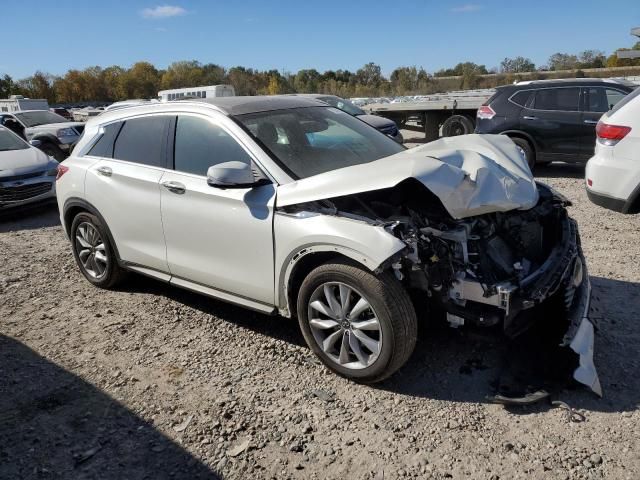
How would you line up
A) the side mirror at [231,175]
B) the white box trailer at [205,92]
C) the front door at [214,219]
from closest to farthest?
the side mirror at [231,175] → the front door at [214,219] → the white box trailer at [205,92]

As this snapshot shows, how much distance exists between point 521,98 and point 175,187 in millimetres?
7804

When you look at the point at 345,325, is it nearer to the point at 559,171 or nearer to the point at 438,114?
the point at 559,171

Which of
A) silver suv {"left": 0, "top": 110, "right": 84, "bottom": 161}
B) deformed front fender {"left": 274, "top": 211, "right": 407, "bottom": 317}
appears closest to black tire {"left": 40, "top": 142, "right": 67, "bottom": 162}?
silver suv {"left": 0, "top": 110, "right": 84, "bottom": 161}

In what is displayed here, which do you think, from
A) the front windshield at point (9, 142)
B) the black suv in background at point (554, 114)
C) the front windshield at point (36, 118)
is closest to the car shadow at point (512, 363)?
the black suv in background at point (554, 114)

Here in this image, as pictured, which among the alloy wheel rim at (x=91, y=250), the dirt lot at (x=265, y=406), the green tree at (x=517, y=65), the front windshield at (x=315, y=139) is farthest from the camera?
the green tree at (x=517, y=65)

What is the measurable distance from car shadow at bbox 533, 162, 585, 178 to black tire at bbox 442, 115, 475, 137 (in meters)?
2.61

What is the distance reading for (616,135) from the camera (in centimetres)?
514

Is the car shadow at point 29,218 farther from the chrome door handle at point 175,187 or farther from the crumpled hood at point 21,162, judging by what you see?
the chrome door handle at point 175,187

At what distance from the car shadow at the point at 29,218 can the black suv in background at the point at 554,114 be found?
26.4 feet

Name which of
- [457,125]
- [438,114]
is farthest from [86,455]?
[438,114]

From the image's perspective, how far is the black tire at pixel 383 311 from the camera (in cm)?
286

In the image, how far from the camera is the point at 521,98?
30.9 feet

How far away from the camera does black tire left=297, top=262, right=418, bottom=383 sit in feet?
9.39

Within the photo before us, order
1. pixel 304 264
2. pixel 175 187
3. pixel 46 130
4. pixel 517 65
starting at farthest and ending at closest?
pixel 517 65 → pixel 46 130 → pixel 175 187 → pixel 304 264
